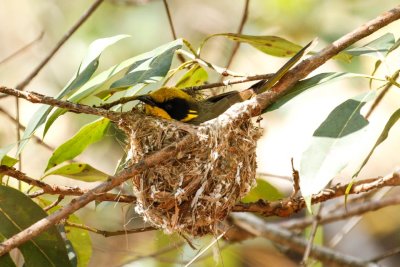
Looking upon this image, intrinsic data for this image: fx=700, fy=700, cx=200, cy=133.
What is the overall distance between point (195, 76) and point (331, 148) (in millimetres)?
1310

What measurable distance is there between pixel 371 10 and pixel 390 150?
2738 mm

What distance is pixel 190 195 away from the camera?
2771 mm

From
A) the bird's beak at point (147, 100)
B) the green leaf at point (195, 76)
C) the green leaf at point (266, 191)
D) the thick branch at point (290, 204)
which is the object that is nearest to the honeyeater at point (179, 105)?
the bird's beak at point (147, 100)

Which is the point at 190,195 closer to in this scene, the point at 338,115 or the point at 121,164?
the point at 121,164

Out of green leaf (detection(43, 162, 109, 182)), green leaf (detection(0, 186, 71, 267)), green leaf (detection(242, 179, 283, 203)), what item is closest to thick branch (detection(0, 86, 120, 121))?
green leaf (detection(43, 162, 109, 182))

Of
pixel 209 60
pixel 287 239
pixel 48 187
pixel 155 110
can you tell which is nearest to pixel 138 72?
pixel 48 187

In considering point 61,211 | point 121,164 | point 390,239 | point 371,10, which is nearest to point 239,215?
point 121,164

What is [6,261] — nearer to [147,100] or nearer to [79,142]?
[79,142]

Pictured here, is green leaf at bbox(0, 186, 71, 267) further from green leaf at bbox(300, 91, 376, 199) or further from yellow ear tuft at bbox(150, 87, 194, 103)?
yellow ear tuft at bbox(150, 87, 194, 103)

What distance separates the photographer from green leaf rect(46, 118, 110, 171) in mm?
2814

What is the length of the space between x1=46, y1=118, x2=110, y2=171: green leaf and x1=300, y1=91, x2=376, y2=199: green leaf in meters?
1.09

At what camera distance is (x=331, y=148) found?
2.04 m

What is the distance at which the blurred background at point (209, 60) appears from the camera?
213 inches

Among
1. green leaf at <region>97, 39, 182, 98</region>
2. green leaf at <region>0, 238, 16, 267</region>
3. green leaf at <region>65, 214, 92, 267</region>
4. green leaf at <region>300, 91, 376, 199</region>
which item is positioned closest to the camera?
green leaf at <region>300, 91, 376, 199</region>
